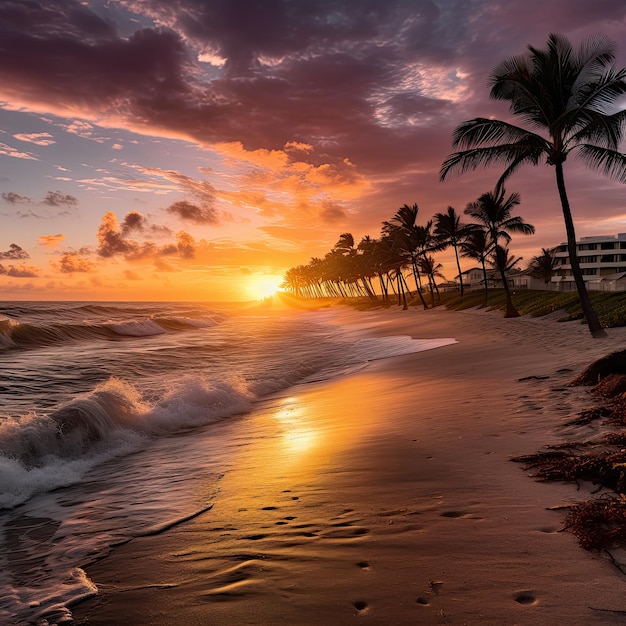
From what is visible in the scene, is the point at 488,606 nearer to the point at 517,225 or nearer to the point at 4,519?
the point at 4,519

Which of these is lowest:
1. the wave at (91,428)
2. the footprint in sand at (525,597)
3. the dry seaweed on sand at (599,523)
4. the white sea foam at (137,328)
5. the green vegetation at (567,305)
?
the green vegetation at (567,305)

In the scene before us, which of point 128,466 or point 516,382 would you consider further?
point 516,382

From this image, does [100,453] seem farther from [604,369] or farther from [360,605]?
[604,369]

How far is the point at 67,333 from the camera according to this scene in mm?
33156

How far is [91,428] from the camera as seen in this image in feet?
29.3

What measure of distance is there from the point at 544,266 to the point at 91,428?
3676 inches

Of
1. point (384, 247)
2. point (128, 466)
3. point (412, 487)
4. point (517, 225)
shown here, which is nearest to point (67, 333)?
point (128, 466)

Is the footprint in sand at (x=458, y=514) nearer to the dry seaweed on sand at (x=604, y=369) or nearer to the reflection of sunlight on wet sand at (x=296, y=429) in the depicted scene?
the reflection of sunlight on wet sand at (x=296, y=429)

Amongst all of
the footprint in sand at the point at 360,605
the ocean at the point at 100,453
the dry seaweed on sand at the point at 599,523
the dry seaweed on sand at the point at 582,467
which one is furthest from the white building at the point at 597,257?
the footprint in sand at the point at 360,605

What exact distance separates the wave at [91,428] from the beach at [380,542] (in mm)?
2339

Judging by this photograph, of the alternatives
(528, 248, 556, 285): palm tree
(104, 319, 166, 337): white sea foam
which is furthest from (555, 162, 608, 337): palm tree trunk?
(528, 248, 556, 285): palm tree

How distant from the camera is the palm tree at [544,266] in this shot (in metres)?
87.4

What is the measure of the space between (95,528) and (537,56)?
68.2 feet

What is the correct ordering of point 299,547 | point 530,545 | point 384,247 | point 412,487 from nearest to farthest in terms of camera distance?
point 530,545 < point 299,547 < point 412,487 < point 384,247
